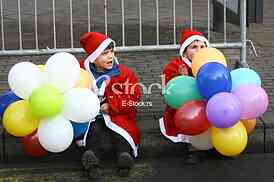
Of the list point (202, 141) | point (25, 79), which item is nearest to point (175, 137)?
point (202, 141)

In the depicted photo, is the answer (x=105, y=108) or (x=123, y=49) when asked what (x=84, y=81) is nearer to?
(x=105, y=108)

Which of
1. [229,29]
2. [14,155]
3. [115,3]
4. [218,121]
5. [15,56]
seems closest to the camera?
[218,121]

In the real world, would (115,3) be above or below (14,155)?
above

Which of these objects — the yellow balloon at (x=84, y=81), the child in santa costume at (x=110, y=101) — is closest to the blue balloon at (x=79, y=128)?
the child in santa costume at (x=110, y=101)

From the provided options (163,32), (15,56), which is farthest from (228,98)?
(163,32)

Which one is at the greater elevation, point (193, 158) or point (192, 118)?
point (192, 118)

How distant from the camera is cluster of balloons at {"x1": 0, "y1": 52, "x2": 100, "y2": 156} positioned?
5.25 m

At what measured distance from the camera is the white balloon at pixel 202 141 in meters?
5.55

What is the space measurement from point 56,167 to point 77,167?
174mm

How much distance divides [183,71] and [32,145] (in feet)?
4.34

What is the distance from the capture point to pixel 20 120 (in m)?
5.30

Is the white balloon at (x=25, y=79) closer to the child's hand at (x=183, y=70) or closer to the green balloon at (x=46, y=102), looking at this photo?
the green balloon at (x=46, y=102)

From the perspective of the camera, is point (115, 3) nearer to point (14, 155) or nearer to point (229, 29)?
point (229, 29)

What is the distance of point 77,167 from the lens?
19.1ft
